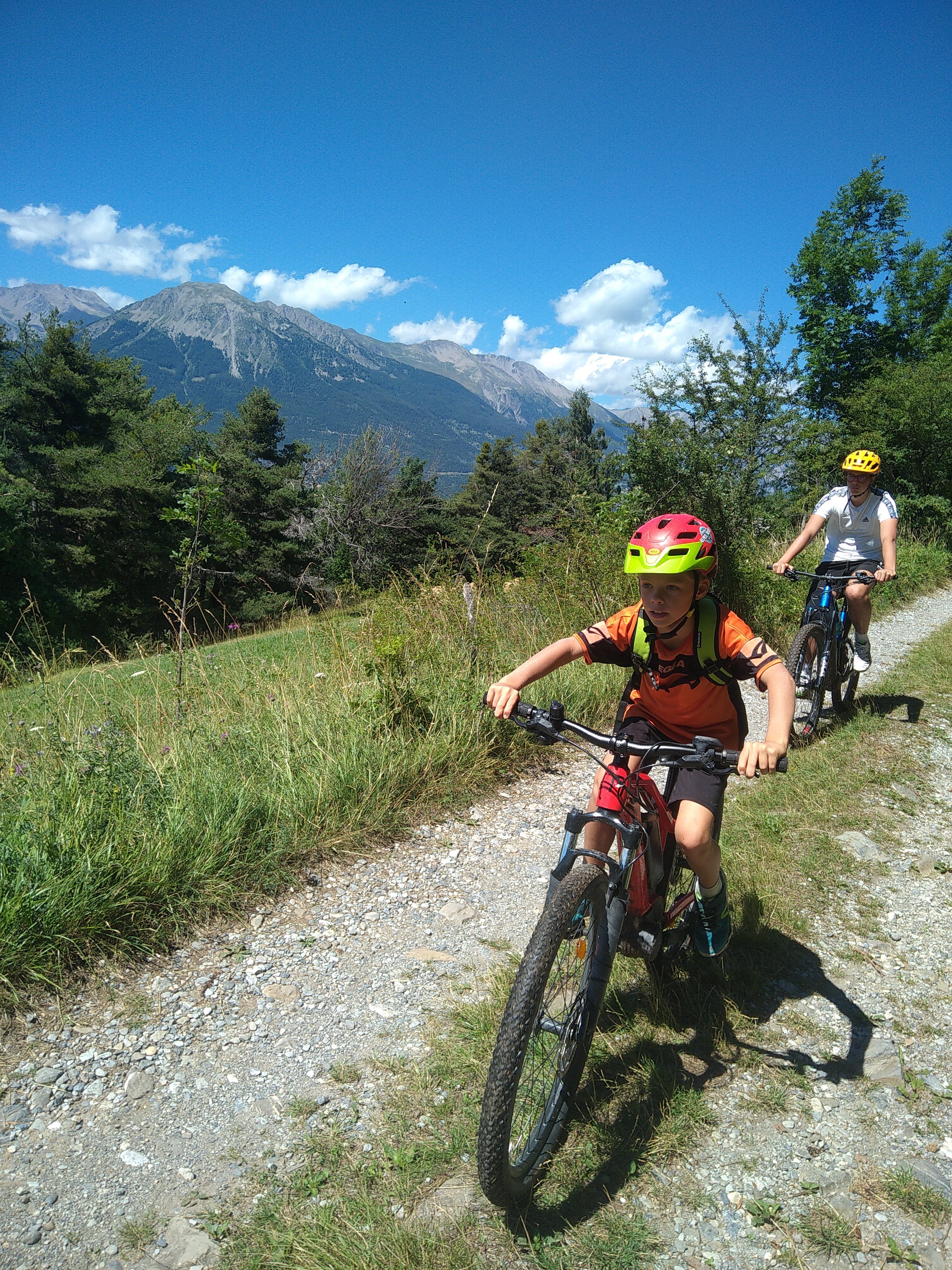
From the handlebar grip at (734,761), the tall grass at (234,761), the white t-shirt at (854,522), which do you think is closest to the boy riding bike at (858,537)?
the white t-shirt at (854,522)

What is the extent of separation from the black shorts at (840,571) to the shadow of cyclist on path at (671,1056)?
3.42m

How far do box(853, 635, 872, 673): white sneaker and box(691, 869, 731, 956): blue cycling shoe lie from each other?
4.08 meters

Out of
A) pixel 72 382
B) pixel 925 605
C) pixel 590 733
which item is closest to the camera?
pixel 590 733

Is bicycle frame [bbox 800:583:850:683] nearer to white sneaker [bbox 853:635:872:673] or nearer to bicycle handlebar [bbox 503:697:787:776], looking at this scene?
white sneaker [bbox 853:635:872:673]

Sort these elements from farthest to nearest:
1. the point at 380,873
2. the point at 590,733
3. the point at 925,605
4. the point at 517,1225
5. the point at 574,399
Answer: the point at 574,399 < the point at 925,605 < the point at 380,873 < the point at 590,733 < the point at 517,1225

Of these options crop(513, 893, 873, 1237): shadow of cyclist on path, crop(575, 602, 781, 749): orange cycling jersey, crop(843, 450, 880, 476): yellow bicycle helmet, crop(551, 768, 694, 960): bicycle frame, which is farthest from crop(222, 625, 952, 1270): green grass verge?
crop(843, 450, 880, 476): yellow bicycle helmet

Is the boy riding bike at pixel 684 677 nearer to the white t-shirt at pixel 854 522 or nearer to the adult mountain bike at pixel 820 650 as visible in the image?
the adult mountain bike at pixel 820 650

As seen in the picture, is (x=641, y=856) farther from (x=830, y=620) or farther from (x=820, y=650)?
(x=830, y=620)

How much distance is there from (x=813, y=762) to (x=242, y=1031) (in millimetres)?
4299

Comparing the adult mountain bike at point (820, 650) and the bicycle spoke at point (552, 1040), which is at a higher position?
the adult mountain bike at point (820, 650)

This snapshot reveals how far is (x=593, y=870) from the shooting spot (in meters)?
2.07

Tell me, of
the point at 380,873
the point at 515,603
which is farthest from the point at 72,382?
the point at 380,873

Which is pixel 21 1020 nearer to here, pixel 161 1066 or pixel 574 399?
pixel 161 1066

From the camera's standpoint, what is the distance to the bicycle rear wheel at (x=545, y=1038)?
183 cm
